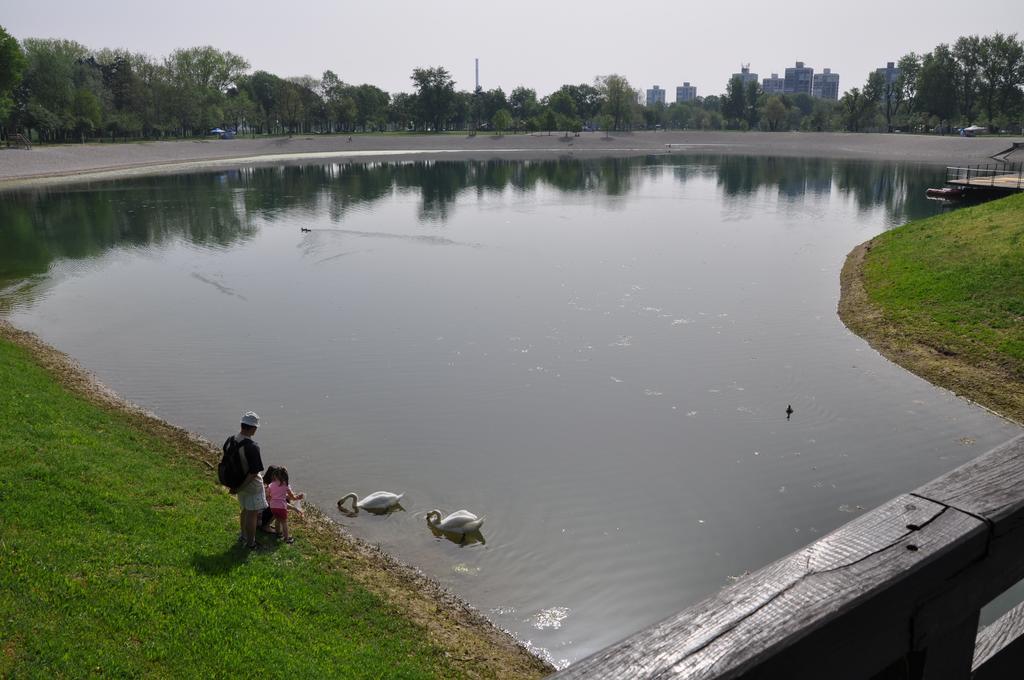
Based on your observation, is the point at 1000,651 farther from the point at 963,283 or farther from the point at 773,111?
the point at 773,111

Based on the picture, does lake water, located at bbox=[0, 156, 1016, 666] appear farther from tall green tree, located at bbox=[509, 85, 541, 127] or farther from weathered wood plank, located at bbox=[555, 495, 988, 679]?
tall green tree, located at bbox=[509, 85, 541, 127]

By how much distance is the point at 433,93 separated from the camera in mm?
164000

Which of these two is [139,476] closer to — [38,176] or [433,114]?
[38,176]

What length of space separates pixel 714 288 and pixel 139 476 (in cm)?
2401

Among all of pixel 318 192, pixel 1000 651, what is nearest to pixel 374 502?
pixel 1000 651

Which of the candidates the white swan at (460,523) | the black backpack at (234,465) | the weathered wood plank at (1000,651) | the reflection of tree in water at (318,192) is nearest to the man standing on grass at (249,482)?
the black backpack at (234,465)

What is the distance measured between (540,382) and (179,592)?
498 inches

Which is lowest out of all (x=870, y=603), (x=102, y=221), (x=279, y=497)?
(x=279, y=497)

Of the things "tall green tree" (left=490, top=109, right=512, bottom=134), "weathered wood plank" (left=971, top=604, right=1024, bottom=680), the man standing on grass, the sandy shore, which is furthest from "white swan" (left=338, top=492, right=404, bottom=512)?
"tall green tree" (left=490, top=109, right=512, bottom=134)

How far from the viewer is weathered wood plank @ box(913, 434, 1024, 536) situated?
1.92m

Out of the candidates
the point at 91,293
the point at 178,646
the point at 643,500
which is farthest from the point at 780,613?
the point at 91,293

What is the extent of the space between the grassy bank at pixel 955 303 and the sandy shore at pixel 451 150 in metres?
75.6

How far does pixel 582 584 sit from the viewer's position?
12133mm

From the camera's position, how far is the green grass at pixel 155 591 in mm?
8203
